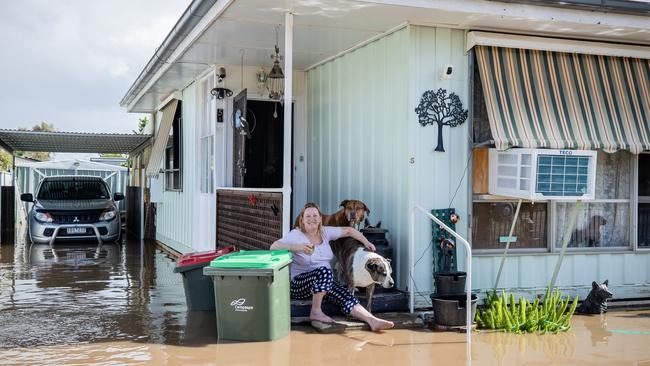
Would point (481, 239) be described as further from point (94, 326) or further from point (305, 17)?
point (94, 326)

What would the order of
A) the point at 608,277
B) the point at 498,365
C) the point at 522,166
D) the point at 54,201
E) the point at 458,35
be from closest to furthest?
the point at 498,365
the point at 522,166
the point at 458,35
the point at 608,277
the point at 54,201

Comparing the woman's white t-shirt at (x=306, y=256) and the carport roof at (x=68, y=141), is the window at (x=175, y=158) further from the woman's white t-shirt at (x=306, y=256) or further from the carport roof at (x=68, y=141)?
the woman's white t-shirt at (x=306, y=256)

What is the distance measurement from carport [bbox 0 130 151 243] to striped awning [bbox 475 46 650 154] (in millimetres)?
9799

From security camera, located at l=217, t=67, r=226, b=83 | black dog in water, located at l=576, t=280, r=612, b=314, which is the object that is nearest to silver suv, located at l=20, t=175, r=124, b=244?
security camera, located at l=217, t=67, r=226, b=83

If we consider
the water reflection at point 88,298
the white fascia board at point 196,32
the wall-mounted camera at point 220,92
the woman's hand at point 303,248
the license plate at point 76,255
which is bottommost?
the license plate at point 76,255

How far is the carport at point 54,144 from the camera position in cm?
1390

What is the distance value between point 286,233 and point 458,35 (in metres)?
2.79

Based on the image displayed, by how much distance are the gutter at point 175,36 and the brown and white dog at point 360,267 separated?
273 centimetres

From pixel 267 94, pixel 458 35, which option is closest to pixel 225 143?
pixel 267 94

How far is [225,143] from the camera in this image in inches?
388

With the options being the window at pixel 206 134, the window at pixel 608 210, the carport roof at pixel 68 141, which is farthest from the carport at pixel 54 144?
the window at pixel 608 210

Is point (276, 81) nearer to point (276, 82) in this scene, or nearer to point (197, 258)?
point (276, 82)

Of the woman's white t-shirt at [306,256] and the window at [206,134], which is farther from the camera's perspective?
the window at [206,134]

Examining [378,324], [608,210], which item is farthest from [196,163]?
[608,210]
